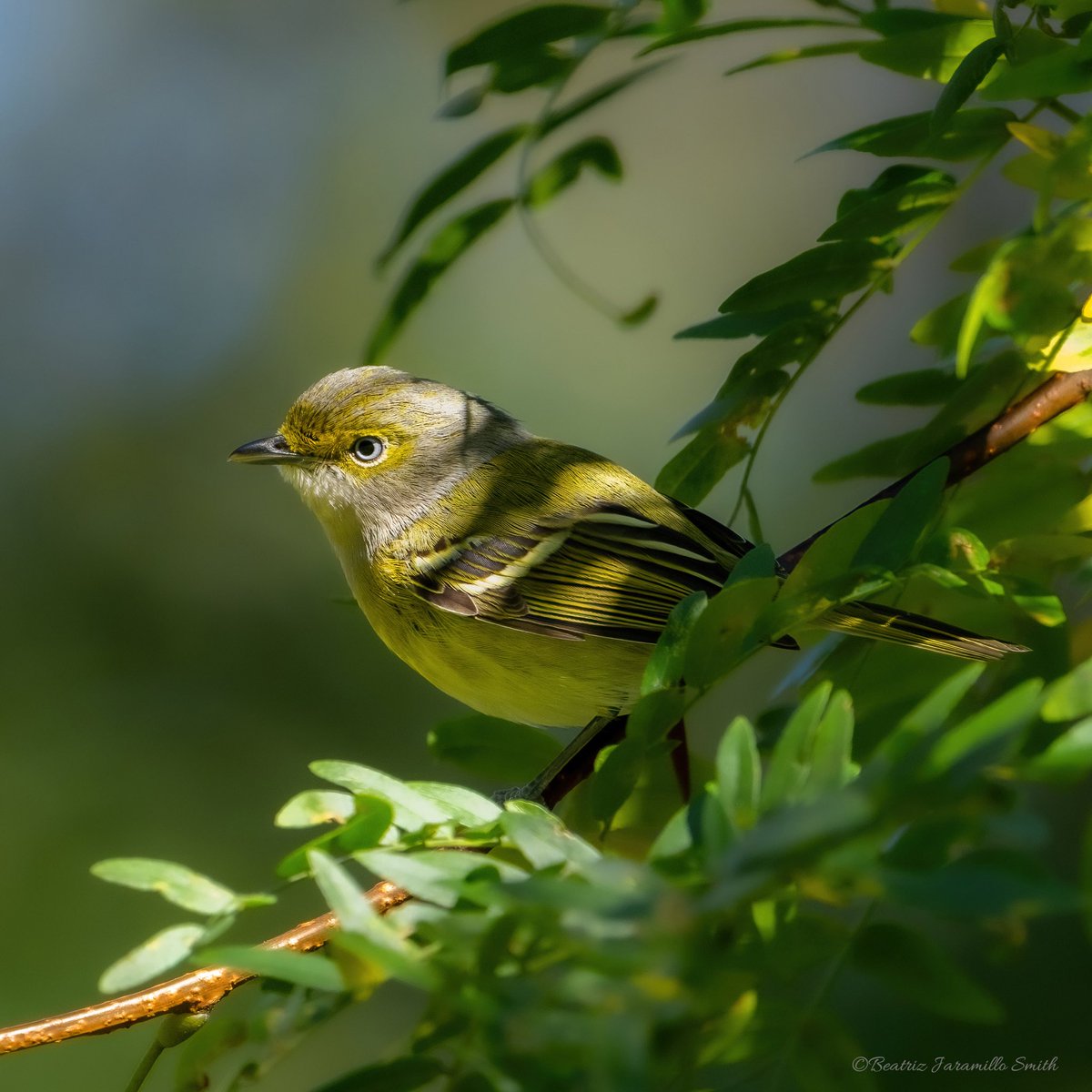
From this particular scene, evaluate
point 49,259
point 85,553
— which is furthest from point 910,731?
point 49,259

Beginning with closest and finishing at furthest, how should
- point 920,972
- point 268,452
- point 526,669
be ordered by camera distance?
point 920,972
point 526,669
point 268,452

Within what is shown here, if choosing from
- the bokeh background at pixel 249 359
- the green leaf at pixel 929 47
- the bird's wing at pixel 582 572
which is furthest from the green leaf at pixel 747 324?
the bokeh background at pixel 249 359

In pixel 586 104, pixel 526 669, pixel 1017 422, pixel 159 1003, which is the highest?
pixel 586 104

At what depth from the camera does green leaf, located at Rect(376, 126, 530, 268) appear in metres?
2.15

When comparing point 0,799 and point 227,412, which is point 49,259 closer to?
point 227,412

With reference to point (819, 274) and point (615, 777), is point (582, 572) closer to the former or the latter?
point (819, 274)

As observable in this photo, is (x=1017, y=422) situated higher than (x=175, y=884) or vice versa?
(x=1017, y=422)

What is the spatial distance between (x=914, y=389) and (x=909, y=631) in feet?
1.42

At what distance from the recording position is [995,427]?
1.95 meters

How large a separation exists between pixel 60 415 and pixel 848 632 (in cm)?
556

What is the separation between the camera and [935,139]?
6.08 feet

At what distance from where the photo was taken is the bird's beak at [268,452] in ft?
11.1

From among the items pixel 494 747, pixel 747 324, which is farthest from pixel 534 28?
pixel 494 747

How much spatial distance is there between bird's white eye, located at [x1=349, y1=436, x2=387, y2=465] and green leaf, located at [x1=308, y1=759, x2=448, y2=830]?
79.7 inches
